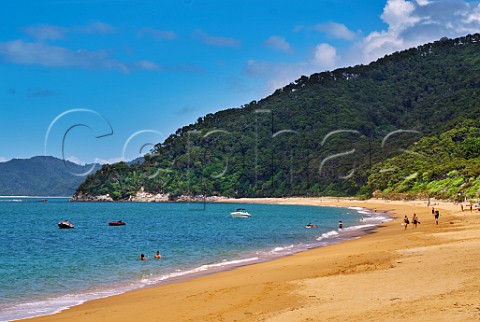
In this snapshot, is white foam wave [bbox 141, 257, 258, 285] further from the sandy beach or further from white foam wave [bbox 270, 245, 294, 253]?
white foam wave [bbox 270, 245, 294, 253]

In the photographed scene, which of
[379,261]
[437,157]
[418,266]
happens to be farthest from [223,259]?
[437,157]

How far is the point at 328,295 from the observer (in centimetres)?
1681

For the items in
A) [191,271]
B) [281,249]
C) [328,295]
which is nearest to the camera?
[328,295]

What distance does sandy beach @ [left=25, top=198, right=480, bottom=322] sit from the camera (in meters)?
13.5

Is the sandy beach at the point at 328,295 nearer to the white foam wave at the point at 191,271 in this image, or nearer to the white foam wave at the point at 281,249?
the white foam wave at the point at 191,271

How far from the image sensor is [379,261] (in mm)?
24516

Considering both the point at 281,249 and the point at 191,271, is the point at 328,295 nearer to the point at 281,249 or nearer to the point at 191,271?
the point at 191,271

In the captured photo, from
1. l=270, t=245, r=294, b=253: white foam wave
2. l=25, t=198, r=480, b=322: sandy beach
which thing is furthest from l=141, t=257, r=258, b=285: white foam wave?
l=270, t=245, r=294, b=253: white foam wave

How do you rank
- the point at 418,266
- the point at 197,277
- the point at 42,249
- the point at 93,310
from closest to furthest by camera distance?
1. the point at 93,310
2. the point at 418,266
3. the point at 197,277
4. the point at 42,249

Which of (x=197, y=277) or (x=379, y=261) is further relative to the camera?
(x=197, y=277)

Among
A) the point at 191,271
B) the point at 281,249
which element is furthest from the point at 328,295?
the point at 281,249

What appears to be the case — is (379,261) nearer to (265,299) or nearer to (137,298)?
(265,299)

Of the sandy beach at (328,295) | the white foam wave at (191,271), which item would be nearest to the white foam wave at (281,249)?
the white foam wave at (191,271)

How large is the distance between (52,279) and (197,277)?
8903mm
